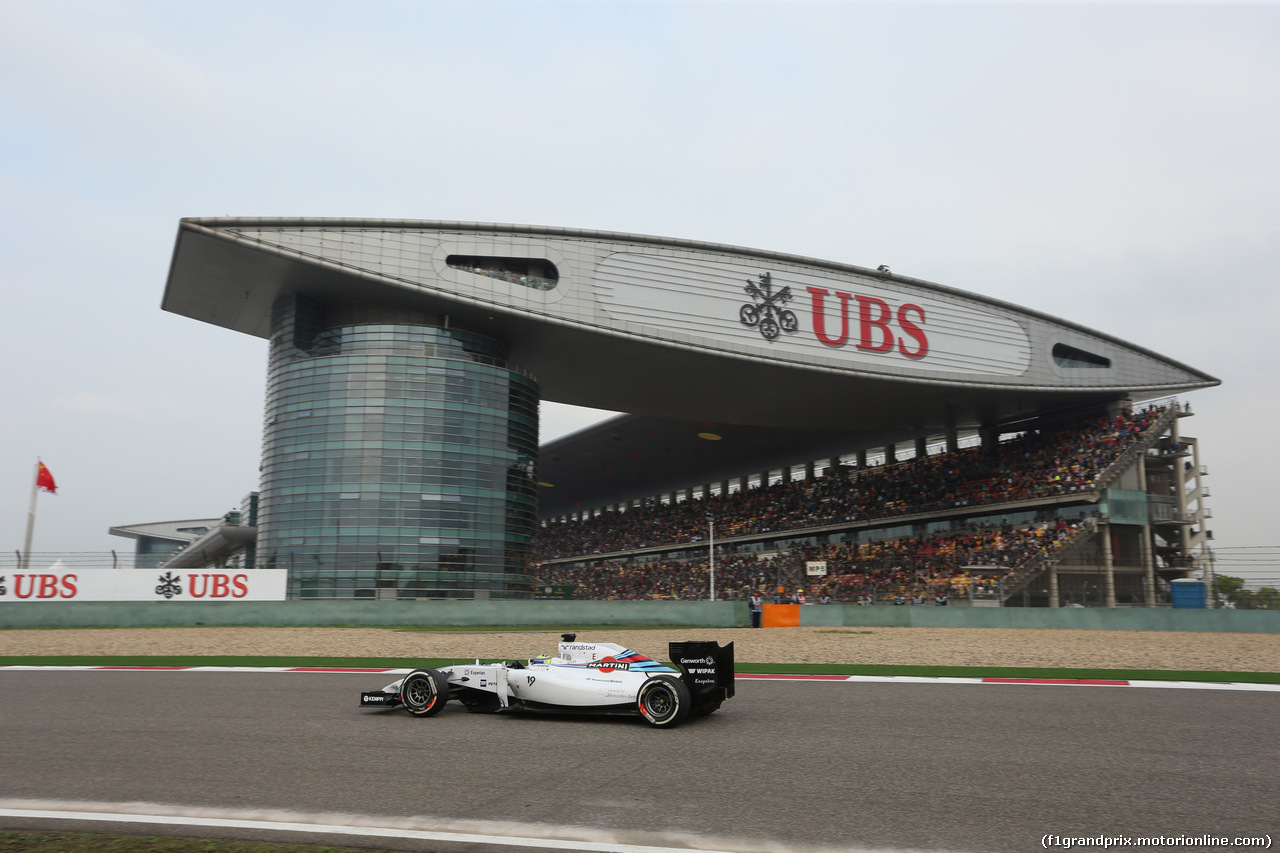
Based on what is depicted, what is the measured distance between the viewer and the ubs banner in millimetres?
23812

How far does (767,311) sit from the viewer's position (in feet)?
135

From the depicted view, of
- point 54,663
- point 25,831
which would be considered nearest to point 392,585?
point 54,663

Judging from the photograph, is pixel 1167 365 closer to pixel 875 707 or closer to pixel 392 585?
pixel 392 585

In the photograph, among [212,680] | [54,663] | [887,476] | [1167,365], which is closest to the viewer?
[212,680]

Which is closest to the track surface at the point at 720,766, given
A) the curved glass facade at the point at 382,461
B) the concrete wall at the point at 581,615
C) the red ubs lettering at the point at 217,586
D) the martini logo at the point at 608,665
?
the martini logo at the point at 608,665

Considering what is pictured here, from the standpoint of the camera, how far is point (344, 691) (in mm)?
11781

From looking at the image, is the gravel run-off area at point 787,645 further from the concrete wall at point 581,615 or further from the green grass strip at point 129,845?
the green grass strip at point 129,845

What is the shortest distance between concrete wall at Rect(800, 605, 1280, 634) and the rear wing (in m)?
18.9

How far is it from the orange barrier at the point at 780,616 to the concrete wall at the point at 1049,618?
256mm

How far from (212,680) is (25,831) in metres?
8.63

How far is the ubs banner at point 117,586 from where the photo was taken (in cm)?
2381

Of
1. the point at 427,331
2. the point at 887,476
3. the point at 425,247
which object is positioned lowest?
the point at 887,476

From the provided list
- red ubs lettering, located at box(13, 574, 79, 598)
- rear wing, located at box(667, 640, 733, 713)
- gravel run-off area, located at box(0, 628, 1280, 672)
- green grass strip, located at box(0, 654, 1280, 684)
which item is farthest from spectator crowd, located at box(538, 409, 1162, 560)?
red ubs lettering, located at box(13, 574, 79, 598)

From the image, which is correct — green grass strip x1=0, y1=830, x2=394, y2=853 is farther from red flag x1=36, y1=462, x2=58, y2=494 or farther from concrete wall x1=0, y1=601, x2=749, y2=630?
red flag x1=36, y1=462, x2=58, y2=494
